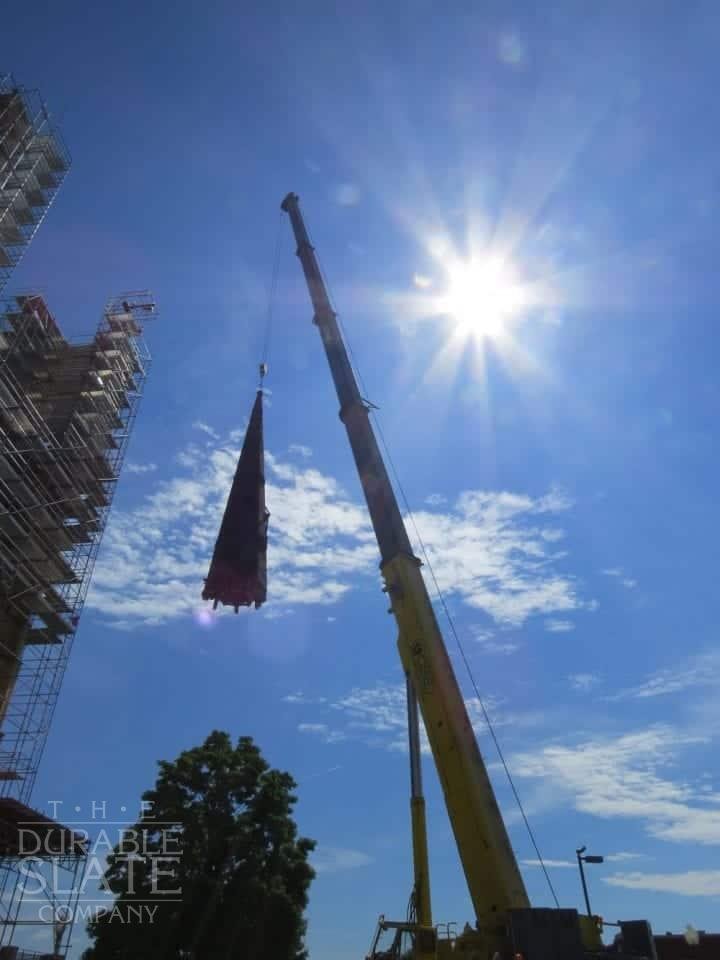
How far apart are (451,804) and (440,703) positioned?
1.71m

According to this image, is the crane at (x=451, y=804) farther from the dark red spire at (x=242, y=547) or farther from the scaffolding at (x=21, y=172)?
the scaffolding at (x=21, y=172)

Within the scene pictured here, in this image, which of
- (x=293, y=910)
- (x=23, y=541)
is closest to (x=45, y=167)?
(x=23, y=541)

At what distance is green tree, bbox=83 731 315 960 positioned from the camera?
19.5 metres

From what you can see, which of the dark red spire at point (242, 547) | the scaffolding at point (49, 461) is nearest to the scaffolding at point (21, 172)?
the scaffolding at point (49, 461)

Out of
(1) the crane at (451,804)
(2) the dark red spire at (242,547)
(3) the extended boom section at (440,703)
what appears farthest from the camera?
(2) the dark red spire at (242,547)

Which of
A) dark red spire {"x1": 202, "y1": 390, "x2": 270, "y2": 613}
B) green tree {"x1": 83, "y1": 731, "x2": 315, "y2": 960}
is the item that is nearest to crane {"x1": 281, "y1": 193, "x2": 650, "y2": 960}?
dark red spire {"x1": 202, "y1": 390, "x2": 270, "y2": 613}

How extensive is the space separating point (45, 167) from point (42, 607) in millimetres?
21894

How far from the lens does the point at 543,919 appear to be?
970 centimetres

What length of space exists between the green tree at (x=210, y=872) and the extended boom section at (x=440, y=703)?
476 inches

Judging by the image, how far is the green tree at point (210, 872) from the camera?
19.5m

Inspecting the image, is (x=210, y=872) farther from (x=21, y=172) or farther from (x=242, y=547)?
(x=21, y=172)

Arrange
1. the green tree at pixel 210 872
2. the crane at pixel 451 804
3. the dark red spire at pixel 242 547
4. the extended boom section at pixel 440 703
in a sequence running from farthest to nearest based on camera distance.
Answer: the green tree at pixel 210 872, the dark red spire at pixel 242 547, the extended boom section at pixel 440 703, the crane at pixel 451 804

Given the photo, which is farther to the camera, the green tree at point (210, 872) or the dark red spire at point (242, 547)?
the green tree at point (210, 872)

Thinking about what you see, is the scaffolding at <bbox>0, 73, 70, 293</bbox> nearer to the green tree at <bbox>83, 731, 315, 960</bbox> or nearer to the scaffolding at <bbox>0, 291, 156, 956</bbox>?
the scaffolding at <bbox>0, 291, 156, 956</bbox>
